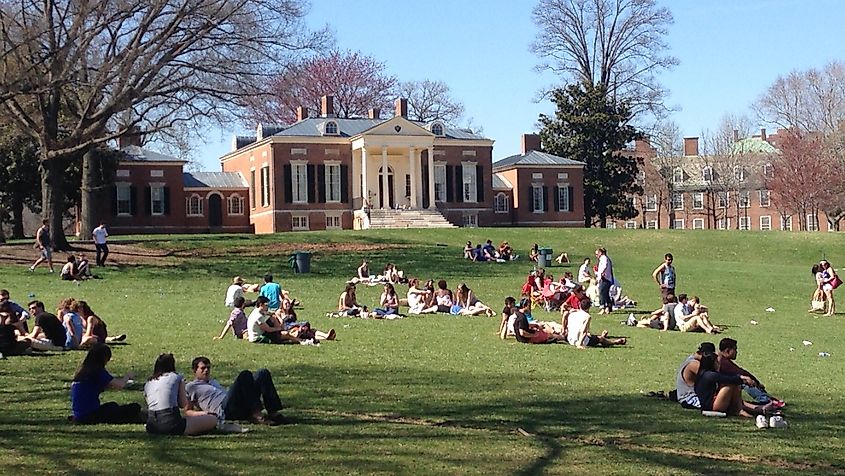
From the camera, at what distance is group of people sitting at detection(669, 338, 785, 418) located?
13133 mm

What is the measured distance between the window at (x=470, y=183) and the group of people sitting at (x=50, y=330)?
160 ft

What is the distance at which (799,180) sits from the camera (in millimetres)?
74875

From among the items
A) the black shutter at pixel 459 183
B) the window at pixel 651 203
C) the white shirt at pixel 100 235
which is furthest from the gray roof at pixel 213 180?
the window at pixel 651 203

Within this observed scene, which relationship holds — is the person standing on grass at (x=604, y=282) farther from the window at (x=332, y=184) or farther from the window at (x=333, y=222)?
the window at (x=332, y=184)

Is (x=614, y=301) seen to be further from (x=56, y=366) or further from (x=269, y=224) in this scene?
(x=269, y=224)

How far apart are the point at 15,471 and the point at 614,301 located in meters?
20.0

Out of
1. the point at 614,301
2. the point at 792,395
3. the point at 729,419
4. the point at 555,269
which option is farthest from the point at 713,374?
the point at 555,269

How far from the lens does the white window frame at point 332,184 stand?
63.9 metres

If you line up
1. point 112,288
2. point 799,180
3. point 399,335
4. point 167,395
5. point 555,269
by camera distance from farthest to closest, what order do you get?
1. point 799,180
2. point 555,269
3. point 112,288
4. point 399,335
5. point 167,395

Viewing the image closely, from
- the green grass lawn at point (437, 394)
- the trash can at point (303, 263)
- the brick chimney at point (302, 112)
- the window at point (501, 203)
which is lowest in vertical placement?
the green grass lawn at point (437, 394)

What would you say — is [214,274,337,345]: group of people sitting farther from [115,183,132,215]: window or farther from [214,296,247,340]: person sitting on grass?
[115,183,132,215]: window

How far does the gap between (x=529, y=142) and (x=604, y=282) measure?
162 feet

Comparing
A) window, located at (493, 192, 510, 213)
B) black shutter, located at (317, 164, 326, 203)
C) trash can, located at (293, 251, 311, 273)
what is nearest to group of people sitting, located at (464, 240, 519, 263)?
trash can, located at (293, 251, 311, 273)

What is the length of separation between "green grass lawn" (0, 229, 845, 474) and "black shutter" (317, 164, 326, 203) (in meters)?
30.6
